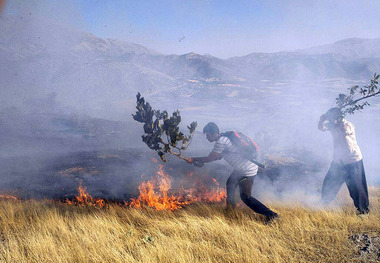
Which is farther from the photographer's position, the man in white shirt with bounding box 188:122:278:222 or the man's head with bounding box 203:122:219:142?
the man's head with bounding box 203:122:219:142

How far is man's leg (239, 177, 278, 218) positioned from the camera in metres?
4.19

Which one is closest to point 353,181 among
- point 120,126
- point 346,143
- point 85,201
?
point 346,143

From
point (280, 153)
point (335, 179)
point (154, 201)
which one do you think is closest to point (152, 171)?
point (154, 201)

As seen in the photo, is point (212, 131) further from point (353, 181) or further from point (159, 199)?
point (353, 181)

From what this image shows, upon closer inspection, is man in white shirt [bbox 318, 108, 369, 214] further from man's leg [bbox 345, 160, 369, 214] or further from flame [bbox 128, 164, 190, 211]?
flame [bbox 128, 164, 190, 211]

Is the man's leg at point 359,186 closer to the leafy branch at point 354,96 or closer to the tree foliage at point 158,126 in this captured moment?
the leafy branch at point 354,96

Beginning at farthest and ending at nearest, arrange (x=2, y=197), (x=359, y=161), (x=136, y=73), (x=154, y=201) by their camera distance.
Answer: (x=136, y=73)
(x=2, y=197)
(x=154, y=201)
(x=359, y=161)

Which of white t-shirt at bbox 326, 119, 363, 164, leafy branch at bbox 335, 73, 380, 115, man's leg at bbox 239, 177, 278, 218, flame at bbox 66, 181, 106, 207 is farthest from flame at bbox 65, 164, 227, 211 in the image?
leafy branch at bbox 335, 73, 380, 115

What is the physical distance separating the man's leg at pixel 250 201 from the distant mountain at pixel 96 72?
2582cm

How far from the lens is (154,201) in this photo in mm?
5676

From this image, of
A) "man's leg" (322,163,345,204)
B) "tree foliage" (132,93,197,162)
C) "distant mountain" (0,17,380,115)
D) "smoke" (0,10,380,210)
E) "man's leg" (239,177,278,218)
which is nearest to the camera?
"tree foliage" (132,93,197,162)

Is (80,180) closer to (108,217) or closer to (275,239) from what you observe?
(108,217)

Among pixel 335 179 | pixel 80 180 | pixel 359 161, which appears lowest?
pixel 80 180

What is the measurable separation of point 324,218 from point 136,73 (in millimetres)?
44113
